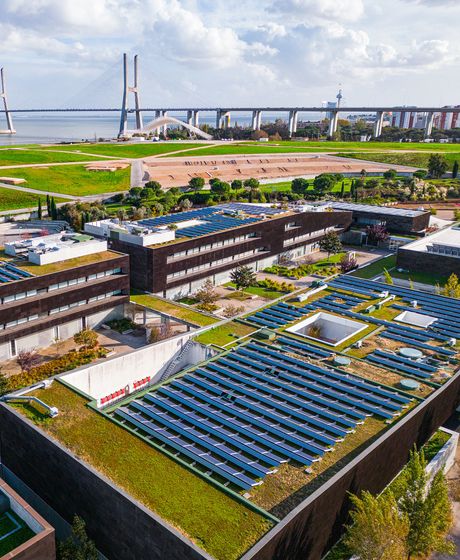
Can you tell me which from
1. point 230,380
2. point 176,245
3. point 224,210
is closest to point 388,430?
point 230,380

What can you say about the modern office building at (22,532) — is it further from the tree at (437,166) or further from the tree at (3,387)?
the tree at (437,166)

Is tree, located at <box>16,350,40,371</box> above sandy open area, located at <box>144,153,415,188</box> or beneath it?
beneath

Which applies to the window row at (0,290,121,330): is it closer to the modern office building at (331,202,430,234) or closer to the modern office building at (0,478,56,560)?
the modern office building at (0,478,56,560)

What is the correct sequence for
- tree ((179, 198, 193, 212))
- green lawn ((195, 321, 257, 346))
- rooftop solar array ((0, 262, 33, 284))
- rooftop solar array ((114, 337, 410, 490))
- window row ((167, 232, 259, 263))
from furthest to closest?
tree ((179, 198, 193, 212)) → window row ((167, 232, 259, 263)) → rooftop solar array ((0, 262, 33, 284)) → green lawn ((195, 321, 257, 346)) → rooftop solar array ((114, 337, 410, 490))

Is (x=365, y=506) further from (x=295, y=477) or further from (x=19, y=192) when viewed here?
(x=19, y=192)

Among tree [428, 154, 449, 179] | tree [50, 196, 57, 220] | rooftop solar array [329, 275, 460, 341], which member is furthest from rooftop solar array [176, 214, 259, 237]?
tree [428, 154, 449, 179]

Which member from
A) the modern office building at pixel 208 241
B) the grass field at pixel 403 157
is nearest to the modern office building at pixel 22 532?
the modern office building at pixel 208 241
